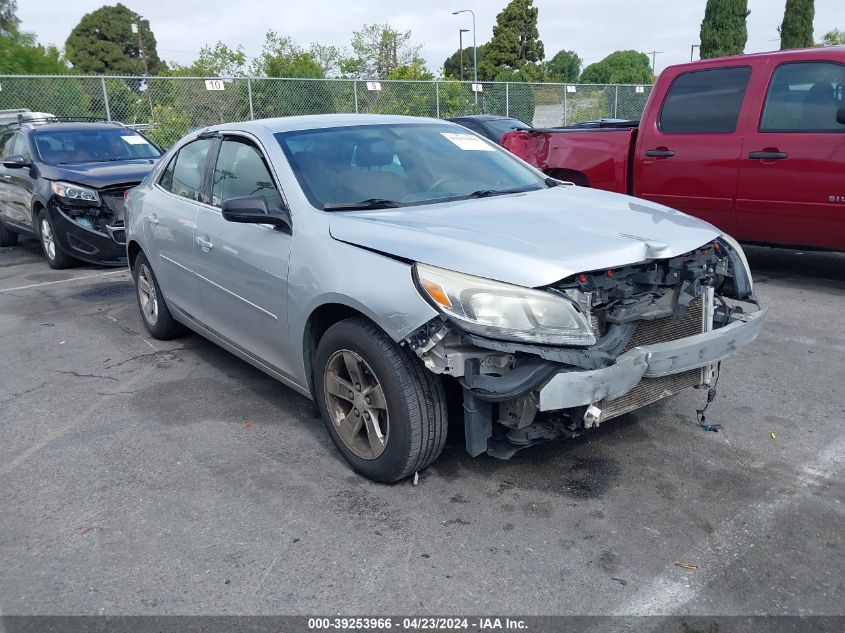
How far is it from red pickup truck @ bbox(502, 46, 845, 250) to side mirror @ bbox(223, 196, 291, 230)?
15.0 ft

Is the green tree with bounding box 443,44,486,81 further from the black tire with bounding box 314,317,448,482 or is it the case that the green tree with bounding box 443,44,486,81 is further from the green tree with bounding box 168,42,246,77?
the black tire with bounding box 314,317,448,482

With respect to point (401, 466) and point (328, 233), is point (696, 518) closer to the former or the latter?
point (401, 466)

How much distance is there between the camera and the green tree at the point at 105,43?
72875 millimetres

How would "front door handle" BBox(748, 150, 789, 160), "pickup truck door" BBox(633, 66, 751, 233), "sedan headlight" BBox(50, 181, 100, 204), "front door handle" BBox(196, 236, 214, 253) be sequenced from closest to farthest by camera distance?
"front door handle" BBox(196, 236, 214, 253) → "front door handle" BBox(748, 150, 789, 160) → "pickup truck door" BBox(633, 66, 751, 233) → "sedan headlight" BBox(50, 181, 100, 204)

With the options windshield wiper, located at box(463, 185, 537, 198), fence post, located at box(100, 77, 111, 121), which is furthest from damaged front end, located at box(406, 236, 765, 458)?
fence post, located at box(100, 77, 111, 121)

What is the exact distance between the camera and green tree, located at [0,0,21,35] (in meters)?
45.5

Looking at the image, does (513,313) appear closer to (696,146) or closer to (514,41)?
(696,146)

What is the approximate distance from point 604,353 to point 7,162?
29.6ft

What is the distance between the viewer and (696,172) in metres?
6.91

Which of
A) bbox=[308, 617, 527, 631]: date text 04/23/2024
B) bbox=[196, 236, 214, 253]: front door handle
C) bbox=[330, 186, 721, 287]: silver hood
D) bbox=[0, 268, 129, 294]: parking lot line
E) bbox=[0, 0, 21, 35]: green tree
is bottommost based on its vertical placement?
bbox=[308, 617, 527, 631]: date text 04/23/2024

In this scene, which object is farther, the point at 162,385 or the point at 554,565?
the point at 162,385

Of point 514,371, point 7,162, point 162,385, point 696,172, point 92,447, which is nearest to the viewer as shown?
point 514,371

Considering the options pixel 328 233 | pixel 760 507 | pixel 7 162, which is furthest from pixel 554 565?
pixel 7 162

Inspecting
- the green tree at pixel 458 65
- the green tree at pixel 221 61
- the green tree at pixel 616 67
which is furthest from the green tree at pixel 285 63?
the green tree at pixel 616 67
